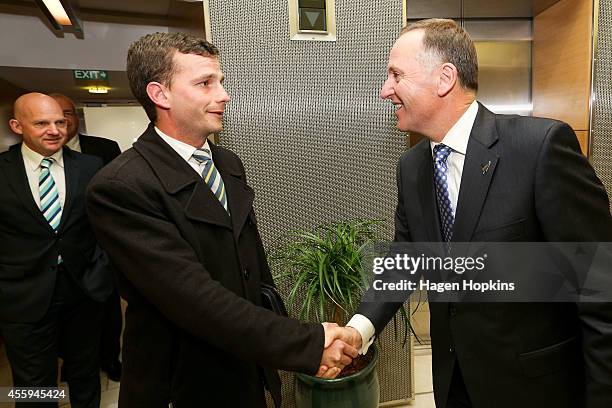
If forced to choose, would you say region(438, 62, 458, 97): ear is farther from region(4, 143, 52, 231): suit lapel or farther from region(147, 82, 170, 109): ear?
region(4, 143, 52, 231): suit lapel

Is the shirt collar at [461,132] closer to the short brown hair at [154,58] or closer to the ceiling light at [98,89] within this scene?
the short brown hair at [154,58]

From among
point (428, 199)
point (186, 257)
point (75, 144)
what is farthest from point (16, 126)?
point (428, 199)

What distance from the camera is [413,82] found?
148 cm

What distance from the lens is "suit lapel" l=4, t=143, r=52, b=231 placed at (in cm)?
229

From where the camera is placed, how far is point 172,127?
149 centimetres

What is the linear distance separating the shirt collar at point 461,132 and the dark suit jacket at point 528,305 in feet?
0.11

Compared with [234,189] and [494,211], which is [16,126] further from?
[494,211]

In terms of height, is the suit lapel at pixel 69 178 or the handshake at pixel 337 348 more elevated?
the suit lapel at pixel 69 178

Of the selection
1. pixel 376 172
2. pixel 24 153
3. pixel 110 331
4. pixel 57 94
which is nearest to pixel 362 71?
pixel 376 172

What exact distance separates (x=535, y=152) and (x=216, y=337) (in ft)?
3.59

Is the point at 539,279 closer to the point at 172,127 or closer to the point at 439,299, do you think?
the point at 439,299

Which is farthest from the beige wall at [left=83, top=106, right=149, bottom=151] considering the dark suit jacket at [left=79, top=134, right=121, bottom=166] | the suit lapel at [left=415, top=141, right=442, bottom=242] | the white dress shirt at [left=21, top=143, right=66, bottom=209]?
the suit lapel at [left=415, top=141, right=442, bottom=242]

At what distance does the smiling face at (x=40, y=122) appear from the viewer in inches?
94.0

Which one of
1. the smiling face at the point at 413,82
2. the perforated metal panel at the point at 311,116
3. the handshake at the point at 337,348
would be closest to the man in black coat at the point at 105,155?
the perforated metal panel at the point at 311,116
